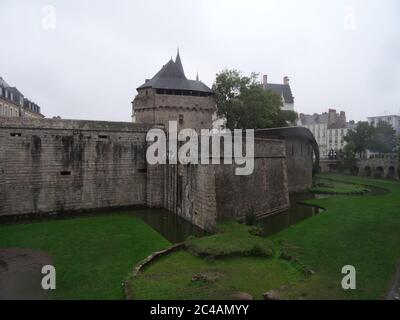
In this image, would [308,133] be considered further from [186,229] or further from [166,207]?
[186,229]

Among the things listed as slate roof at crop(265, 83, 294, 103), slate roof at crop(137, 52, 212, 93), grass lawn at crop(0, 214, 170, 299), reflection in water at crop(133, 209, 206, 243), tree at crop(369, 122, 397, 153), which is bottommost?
reflection in water at crop(133, 209, 206, 243)

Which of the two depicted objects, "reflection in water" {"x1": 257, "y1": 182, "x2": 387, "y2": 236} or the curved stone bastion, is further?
the curved stone bastion

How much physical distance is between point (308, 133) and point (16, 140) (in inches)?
884

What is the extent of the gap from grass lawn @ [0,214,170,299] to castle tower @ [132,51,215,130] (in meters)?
12.4

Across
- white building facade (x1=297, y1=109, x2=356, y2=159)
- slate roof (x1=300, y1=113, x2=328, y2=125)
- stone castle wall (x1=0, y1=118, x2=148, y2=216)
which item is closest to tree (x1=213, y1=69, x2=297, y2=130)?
stone castle wall (x1=0, y1=118, x2=148, y2=216)

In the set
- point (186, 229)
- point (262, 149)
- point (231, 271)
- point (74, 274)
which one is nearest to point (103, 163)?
point (186, 229)

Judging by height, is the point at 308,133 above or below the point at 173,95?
below

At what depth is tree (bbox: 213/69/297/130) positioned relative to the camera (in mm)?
30000

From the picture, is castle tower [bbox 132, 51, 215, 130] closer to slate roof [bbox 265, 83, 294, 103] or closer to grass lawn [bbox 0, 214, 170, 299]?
grass lawn [bbox 0, 214, 170, 299]

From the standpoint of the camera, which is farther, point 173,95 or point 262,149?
point 173,95

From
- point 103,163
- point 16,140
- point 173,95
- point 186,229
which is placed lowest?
point 186,229

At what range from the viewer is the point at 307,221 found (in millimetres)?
15844

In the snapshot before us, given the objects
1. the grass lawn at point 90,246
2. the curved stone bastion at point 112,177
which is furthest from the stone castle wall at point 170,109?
the grass lawn at point 90,246
